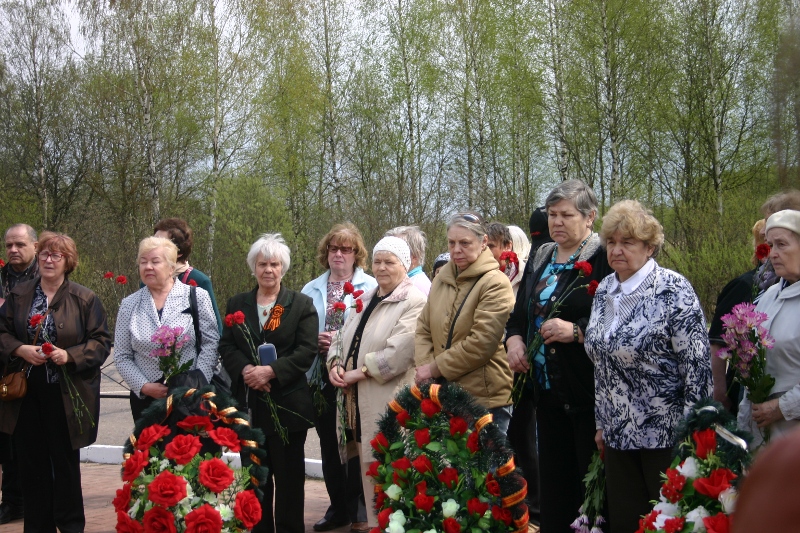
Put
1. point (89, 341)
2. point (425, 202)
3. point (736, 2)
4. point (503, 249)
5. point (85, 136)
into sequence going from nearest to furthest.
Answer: point (89, 341) < point (503, 249) < point (736, 2) < point (425, 202) < point (85, 136)

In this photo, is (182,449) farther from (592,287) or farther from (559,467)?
(592,287)

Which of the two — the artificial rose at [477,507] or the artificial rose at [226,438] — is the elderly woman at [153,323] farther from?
the artificial rose at [477,507]

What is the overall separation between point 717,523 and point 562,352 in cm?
155

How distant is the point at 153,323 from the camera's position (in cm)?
575

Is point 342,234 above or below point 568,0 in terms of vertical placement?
below

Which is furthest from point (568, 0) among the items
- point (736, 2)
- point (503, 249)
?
point (503, 249)

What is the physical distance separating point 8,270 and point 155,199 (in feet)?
60.1

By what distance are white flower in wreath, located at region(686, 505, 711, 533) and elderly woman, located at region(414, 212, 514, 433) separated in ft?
6.20

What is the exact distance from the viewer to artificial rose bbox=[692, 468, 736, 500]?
3260 mm

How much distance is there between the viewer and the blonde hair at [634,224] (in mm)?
4195

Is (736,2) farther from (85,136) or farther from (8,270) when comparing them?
(85,136)

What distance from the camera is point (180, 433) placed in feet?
17.6

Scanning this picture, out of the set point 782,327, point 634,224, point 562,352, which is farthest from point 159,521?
point 782,327

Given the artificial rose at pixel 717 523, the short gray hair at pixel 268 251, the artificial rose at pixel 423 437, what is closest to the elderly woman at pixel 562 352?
the artificial rose at pixel 423 437
